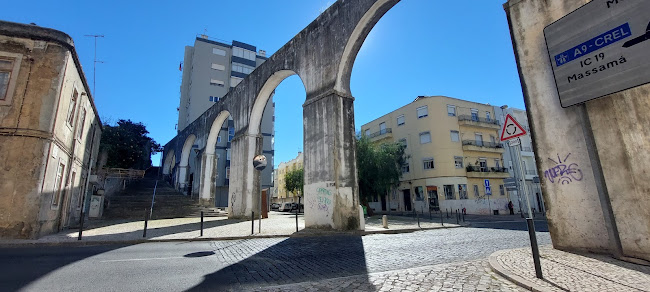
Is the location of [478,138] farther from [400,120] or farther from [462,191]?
[400,120]

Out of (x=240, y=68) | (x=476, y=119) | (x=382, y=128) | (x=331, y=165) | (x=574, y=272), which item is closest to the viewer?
(x=574, y=272)

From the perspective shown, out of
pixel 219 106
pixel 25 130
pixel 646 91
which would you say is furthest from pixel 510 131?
pixel 219 106

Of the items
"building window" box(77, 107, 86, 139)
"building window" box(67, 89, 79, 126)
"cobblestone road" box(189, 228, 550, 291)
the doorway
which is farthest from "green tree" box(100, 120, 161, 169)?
the doorway

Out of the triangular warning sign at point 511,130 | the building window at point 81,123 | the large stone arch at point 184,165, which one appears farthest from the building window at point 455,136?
the building window at point 81,123

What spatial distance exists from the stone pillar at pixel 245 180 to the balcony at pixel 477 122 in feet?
74.3

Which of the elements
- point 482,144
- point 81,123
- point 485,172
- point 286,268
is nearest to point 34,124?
point 81,123

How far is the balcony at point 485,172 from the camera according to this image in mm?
29656

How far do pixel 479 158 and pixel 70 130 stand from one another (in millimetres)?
32861

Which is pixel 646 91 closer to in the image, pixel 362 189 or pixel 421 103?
pixel 362 189

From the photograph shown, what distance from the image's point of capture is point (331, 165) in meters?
Answer: 11.0

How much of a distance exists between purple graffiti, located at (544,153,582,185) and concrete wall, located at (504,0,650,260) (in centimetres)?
2

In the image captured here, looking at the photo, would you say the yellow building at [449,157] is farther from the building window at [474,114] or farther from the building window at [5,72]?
the building window at [5,72]

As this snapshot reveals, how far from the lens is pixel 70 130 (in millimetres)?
11172

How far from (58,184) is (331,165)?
9.61 m
